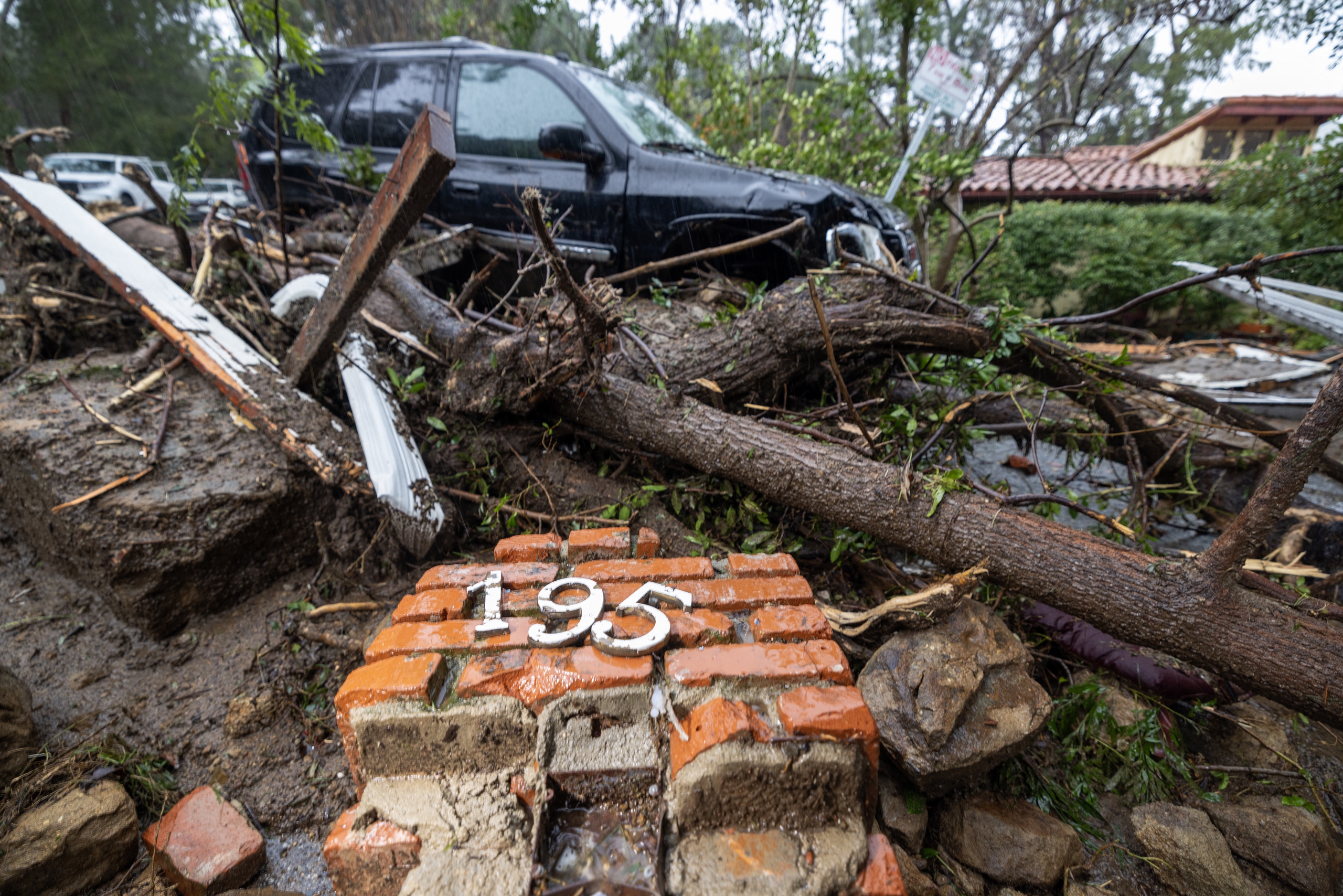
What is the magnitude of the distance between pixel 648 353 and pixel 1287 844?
271 cm

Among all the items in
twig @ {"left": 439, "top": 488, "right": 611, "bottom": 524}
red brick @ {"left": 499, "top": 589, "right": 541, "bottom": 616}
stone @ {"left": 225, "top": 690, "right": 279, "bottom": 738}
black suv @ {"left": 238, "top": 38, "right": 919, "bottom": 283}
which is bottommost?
stone @ {"left": 225, "top": 690, "right": 279, "bottom": 738}

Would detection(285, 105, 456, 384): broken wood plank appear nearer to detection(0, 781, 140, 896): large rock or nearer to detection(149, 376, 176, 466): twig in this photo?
detection(149, 376, 176, 466): twig

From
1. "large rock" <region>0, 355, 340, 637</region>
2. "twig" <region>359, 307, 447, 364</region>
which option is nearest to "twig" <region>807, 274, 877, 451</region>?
"twig" <region>359, 307, 447, 364</region>

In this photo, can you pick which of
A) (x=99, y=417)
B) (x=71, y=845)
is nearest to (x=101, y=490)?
(x=99, y=417)

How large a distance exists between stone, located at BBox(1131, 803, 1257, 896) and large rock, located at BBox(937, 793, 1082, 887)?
0.83 feet

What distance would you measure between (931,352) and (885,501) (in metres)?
1.07

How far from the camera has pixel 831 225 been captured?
3641 millimetres

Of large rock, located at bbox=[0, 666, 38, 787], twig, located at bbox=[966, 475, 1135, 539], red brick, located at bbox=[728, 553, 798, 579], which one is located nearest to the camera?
red brick, located at bbox=[728, 553, 798, 579]

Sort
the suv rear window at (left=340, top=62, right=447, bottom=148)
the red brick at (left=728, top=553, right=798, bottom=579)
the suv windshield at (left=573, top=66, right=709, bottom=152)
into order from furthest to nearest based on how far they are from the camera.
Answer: the suv rear window at (left=340, top=62, right=447, bottom=148)
the suv windshield at (left=573, top=66, right=709, bottom=152)
the red brick at (left=728, top=553, right=798, bottom=579)

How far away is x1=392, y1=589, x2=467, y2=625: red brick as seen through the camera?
4.83ft

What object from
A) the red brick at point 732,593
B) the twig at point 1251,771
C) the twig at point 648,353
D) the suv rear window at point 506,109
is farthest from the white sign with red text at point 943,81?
the red brick at point 732,593

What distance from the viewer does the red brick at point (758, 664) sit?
4.23 ft

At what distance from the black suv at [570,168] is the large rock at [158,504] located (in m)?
1.88

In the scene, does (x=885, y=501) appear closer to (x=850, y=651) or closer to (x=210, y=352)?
(x=850, y=651)
